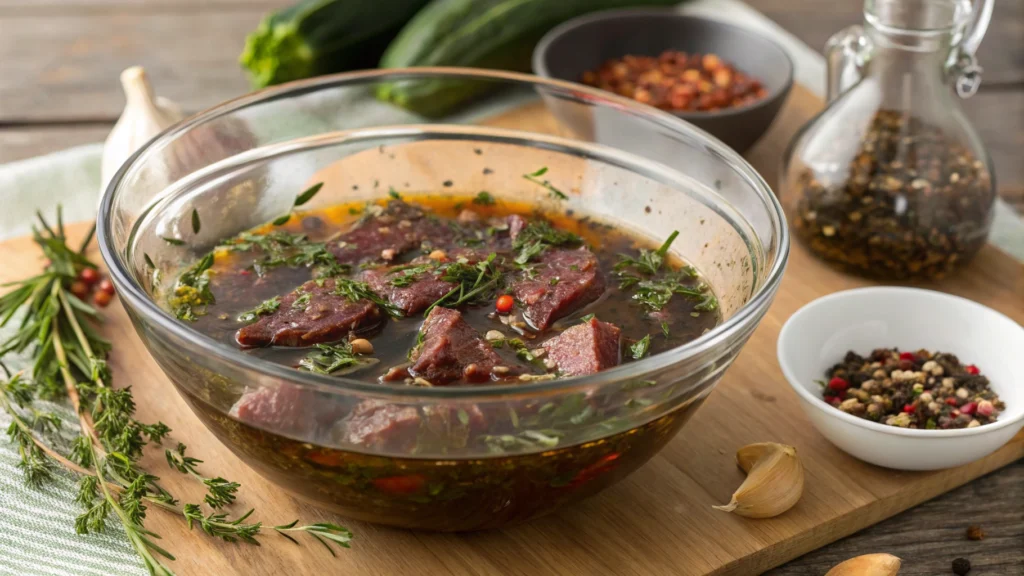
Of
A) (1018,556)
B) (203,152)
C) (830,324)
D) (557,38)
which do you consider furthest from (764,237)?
(557,38)

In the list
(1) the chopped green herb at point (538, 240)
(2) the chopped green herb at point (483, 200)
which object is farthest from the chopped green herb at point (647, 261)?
(2) the chopped green herb at point (483, 200)

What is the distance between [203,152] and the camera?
307 centimetres

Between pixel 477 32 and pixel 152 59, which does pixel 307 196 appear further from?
pixel 152 59

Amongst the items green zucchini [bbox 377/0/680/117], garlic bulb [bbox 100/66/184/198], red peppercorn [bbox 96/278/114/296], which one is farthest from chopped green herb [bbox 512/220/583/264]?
green zucchini [bbox 377/0/680/117]

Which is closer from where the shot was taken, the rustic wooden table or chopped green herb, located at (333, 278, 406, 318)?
chopped green herb, located at (333, 278, 406, 318)

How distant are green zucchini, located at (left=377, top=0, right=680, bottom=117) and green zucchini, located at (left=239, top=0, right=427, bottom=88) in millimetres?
198

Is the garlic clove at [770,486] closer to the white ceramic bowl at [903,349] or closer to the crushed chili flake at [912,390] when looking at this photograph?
the white ceramic bowl at [903,349]

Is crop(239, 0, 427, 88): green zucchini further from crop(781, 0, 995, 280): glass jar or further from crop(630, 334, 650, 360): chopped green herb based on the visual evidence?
crop(630, 334, 650, 360): chopped green herb

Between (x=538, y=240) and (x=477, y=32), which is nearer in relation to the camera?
(x=538, y=240)

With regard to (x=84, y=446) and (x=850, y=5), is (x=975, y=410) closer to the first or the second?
(x=84, y=446)

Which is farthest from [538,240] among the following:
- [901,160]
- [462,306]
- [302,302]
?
[901,160]

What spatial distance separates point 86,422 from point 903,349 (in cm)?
232

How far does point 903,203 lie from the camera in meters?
3.50

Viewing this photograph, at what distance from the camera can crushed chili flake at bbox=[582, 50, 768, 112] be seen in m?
4.36
